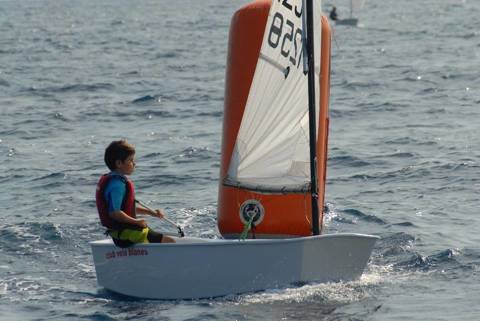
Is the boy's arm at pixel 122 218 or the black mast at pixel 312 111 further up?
the black mast at pixel 312 111

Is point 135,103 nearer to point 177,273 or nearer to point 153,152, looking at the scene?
point 153,152

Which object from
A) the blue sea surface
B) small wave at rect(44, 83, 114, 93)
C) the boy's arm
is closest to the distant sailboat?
the blue sea surface

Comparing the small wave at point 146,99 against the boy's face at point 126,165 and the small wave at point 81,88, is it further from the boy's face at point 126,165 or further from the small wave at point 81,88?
the boy's face at point 126,165

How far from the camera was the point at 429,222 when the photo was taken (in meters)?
14.0

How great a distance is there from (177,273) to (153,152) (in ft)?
27.7

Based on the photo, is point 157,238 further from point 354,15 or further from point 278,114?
point 354,15

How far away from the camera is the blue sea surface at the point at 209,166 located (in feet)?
35.6

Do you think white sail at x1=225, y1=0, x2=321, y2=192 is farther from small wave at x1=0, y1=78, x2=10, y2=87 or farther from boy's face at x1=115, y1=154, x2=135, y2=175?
small wave at x1=0, y1=78, x2=10, y2=87

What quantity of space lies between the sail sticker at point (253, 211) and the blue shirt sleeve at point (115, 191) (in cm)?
151

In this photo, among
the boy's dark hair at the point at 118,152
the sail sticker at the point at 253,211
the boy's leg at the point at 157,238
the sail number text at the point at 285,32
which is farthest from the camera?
the sail sticker at the point at 253,211

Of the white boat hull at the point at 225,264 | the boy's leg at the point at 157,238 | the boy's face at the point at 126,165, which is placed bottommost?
the white boat hull at the point at 225,264

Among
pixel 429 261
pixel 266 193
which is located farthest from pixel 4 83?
pixel 429 261

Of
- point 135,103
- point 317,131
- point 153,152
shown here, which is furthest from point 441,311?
point 135,103

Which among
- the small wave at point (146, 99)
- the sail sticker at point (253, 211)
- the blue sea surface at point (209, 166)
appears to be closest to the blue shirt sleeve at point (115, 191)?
the blue sea surface at point (209, 166)
